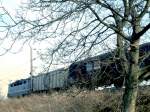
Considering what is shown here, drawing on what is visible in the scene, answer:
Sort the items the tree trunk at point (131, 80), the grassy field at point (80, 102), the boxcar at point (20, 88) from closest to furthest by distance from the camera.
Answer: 1. the tree trunk at point (131, 80)
2. the grassy field at point (80, 102)
3. the boxcar at point (20, 88)

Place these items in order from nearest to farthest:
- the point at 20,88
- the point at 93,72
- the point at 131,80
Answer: the point at 131,80
the point at 93,72
the point at 20,88

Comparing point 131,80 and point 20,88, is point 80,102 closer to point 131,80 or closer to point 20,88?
point 131,80

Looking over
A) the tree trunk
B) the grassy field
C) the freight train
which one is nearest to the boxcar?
the grassy field

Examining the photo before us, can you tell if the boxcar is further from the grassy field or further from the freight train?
the freight train

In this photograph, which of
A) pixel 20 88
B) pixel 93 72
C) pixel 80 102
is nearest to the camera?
pixel 93 72

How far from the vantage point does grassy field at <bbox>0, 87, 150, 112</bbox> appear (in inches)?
625

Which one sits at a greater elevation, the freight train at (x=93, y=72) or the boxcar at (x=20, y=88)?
the boxcar at (x=20, y=88)

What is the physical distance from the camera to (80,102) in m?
20.8

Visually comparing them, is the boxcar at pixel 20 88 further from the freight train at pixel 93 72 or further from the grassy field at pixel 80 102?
the freight train at pixel 93 72

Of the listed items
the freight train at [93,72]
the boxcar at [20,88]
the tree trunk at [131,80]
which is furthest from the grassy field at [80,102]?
the boxcar at [20,88]

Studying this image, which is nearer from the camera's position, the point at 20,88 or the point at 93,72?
the point at 93,72

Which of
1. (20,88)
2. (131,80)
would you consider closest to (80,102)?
(131,80)

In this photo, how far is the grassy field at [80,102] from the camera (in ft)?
52.1

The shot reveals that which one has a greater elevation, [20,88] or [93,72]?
[20,88]
